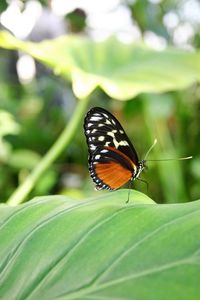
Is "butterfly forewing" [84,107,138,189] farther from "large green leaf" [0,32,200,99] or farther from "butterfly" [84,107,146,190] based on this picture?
"large green leaf" [0,32,200,99]

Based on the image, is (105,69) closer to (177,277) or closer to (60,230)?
(60,230)

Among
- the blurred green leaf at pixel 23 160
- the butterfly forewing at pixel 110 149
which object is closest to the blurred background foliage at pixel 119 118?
the blurred green leaf at pixel 23 160

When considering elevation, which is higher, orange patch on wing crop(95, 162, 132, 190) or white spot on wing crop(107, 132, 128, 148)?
white spot on wing crop(107, 132, 128, 148)

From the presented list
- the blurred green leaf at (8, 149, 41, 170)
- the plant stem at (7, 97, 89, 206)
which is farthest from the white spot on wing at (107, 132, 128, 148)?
the blurred green leaf at (8, 149, 41, 170)

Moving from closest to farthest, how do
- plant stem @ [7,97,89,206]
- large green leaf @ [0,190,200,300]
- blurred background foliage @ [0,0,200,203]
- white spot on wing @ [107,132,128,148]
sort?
large green leaf @ [0,190,200,300], white spot on wing @ [107,132,128,148], plant stem @ [7,97,89,206], blurred background foliage @ [0,0,200,203]

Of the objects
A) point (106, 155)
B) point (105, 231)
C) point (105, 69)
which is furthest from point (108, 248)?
point (105, 69)

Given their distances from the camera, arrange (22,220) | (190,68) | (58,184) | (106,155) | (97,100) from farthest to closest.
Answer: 1. (97,100)
2. (58,184)
3. (190,68)
4. (106,155)
5. (22,220)
